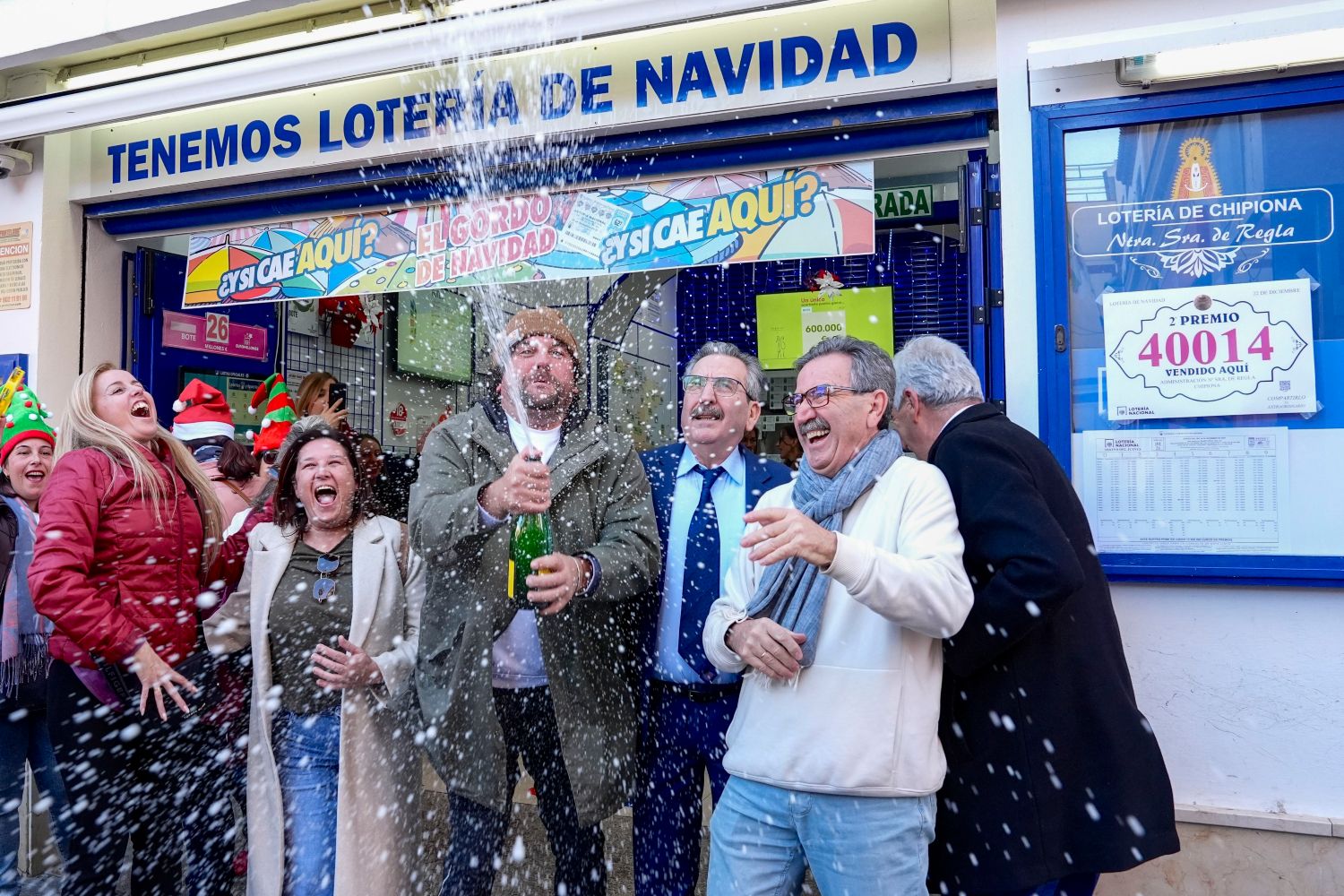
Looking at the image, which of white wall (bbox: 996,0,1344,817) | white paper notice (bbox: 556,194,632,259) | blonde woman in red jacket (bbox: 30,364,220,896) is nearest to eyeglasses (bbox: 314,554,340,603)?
blonde woman in red jacket (bbox: 30,364,220,896)

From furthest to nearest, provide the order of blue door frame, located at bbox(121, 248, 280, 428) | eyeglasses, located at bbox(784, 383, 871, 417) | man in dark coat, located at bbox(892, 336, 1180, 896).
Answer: blue door frame, located at bbox(121, 248, 280, 428), eyeglasses, located at bbox(784, 383, 871, 417), man in dark coat, located at bbox(892, 336, 1180, 896)

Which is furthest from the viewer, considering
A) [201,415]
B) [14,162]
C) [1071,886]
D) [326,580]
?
[14,162]

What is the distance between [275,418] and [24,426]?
1.18 metres

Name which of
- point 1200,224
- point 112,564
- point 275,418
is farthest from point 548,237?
point 1200,224

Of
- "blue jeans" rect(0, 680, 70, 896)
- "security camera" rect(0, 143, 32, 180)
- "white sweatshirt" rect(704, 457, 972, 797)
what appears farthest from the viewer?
"security camera" rect(0, 143, 32, 180)

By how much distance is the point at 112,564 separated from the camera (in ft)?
12.0

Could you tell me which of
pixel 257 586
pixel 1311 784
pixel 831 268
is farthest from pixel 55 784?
pixel 1311 784

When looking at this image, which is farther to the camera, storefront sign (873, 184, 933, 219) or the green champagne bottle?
storefront sign (873, 184, 933, 219)

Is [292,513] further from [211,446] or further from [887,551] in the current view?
[887,551]

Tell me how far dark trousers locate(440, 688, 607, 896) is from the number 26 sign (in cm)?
236

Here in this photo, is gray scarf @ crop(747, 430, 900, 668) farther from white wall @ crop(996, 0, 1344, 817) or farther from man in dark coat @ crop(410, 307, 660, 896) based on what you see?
white wall @ crop(996, 0, 1344, 817)

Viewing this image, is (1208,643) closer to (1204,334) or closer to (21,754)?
(1204,334)

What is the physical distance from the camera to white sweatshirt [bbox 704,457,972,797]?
2.35 metres

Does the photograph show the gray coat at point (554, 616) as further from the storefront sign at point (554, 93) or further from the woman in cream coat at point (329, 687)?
the storefront sign at point (554, 93)
